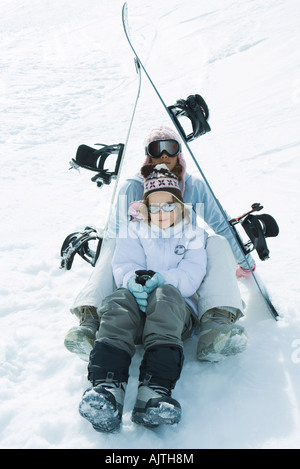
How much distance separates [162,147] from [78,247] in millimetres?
924

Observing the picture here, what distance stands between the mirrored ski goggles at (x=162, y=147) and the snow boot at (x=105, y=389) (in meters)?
1.53

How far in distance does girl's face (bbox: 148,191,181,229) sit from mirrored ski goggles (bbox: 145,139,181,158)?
540 mm

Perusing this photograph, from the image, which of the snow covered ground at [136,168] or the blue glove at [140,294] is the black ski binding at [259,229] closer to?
the snow covered ground at [136,168]

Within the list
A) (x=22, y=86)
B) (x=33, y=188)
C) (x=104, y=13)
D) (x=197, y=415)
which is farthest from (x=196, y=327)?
(x=104, y=13)

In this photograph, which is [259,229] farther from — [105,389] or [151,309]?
[105,389]

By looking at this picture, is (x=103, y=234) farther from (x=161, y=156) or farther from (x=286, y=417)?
(x=286, y=417)

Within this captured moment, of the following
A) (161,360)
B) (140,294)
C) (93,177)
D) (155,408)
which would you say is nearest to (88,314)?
(140,294)

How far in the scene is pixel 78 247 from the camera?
3.11 metres

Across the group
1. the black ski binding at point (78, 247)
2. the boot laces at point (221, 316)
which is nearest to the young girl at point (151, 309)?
the boot laces at point (221, 316)

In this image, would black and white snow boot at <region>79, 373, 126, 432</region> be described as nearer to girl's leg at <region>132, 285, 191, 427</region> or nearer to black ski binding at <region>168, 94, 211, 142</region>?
girl's leg at <region>132, 285, 191, 427</region>

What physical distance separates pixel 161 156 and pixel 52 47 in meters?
15.4

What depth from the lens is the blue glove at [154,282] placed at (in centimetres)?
229

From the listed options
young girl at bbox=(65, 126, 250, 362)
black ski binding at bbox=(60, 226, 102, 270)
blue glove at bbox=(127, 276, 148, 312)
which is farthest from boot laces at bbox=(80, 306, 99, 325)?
black ski binding at bbox=(60, 226, 102, 270)

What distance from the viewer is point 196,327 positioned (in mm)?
2574
